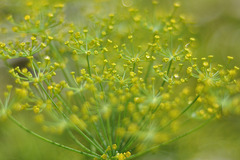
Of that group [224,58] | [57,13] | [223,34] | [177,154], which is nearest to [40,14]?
[57,13]

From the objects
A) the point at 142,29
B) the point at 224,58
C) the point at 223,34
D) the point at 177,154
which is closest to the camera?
the point at 142,29

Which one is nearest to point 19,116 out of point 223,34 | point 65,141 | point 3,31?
point 65,141

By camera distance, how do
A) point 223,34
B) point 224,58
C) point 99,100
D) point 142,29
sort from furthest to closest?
point 223,34 → point 224,58 → point 142,29 → point 99,100

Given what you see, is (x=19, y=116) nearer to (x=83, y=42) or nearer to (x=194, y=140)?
(x=83, y=42)

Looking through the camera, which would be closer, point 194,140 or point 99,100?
point 99,100

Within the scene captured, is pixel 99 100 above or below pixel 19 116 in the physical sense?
below

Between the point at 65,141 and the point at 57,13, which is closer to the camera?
the point at 57,13

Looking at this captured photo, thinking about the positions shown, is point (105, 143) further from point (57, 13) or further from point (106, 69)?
point (57, 13)

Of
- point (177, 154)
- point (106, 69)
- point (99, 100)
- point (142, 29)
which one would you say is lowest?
point (177, 154)

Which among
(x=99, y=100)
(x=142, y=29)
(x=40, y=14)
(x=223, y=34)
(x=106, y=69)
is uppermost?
(x=223, y=34)
